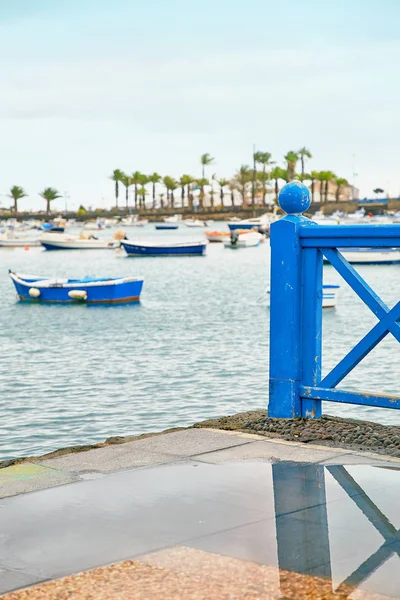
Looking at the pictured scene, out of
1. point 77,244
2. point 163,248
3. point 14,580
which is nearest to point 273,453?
point 14,580

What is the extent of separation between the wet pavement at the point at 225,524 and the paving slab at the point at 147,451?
125 mm

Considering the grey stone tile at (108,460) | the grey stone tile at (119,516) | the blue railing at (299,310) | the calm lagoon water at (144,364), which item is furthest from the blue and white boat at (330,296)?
the grey stone tile at (119,516)

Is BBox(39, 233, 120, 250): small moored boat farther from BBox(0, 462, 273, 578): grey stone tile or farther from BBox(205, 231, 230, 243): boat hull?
BBox(0, 462, 273, 578): grey stone tile

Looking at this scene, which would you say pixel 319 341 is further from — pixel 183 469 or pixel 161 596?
pixel 161 596

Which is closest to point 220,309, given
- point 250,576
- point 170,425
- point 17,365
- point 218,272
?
point 17,365

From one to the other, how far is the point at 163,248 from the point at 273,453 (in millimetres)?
75765

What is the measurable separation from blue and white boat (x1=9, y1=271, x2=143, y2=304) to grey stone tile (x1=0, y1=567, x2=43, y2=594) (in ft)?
110

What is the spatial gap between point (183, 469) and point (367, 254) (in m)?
56.7

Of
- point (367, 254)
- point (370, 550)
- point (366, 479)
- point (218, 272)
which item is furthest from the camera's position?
point (218, 272)

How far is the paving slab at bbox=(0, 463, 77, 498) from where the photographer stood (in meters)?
5.58

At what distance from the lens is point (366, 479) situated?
569 centimetres

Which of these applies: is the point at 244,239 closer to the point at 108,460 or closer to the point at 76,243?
the point at 76,243

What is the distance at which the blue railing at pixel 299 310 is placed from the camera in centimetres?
691

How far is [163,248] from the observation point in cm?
8188
